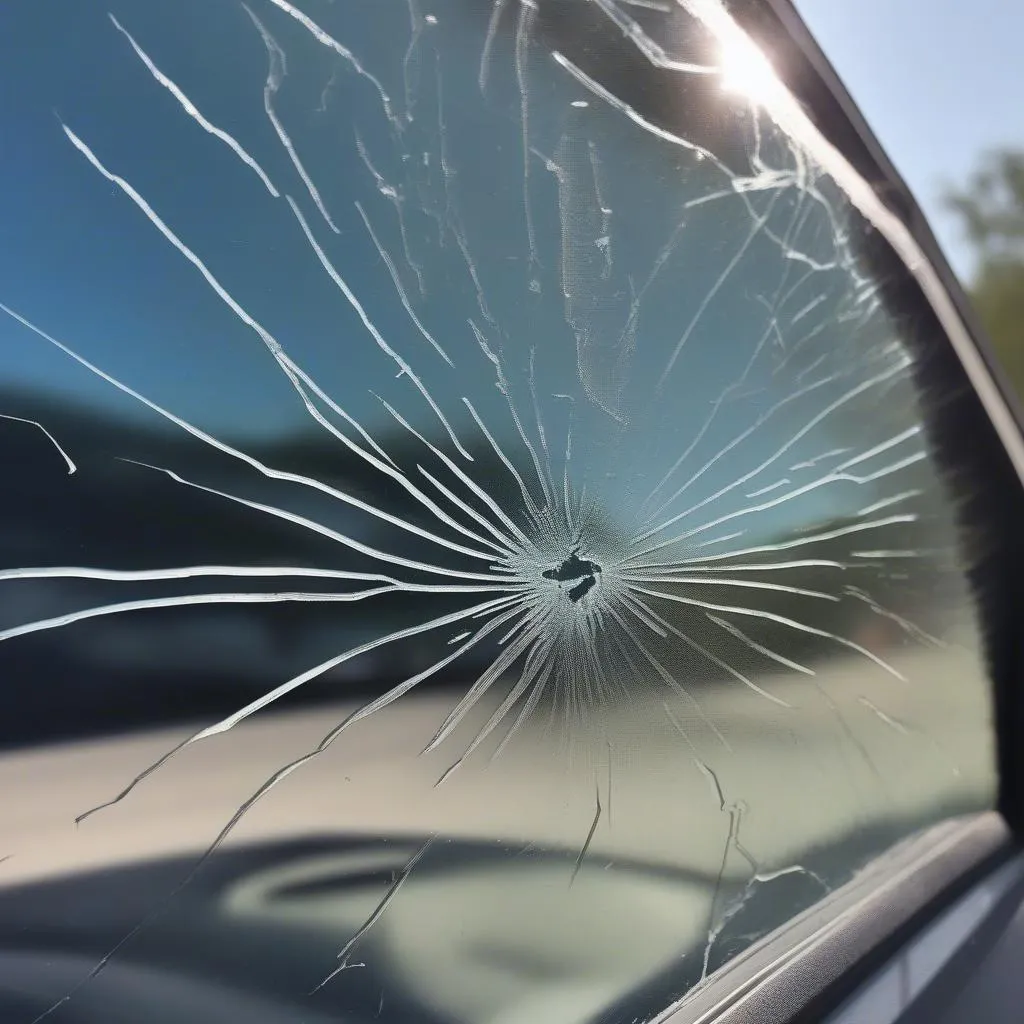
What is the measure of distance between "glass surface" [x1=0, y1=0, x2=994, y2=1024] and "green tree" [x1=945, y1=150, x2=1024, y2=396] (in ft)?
19.7

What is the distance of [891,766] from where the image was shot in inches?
65.9

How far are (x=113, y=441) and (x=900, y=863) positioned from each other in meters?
1.59

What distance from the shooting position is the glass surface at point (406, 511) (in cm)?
69

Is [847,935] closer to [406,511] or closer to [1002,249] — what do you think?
[406,511]

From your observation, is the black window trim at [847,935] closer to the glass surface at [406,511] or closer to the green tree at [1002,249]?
the glass surface at [406,511]

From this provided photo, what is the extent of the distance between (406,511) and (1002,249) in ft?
26.2

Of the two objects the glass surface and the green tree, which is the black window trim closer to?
the glass surface

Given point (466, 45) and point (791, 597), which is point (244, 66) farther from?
point (791, 597)

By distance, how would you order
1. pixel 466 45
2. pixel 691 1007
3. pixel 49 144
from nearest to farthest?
pixel 49 144
pixel 466 45
pixel 691 1007

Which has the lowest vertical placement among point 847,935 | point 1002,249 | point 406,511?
point 847,935

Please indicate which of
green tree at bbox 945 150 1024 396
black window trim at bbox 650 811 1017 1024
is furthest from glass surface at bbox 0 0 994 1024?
green tree at bbox 945 150 1024 396

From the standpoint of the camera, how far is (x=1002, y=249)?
7430mm

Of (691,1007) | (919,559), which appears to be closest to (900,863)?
(919,559)

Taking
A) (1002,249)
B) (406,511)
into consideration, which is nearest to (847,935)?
(406,511)
